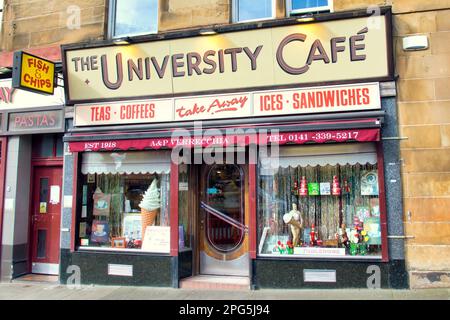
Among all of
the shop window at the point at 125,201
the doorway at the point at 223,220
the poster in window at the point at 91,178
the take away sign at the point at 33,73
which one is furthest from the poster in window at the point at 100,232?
the take away sign at the point at 33,73

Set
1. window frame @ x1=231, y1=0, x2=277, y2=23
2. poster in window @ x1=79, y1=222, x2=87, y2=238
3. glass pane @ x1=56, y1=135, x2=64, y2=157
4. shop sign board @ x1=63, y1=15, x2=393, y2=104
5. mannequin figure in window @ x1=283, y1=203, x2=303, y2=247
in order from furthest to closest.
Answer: glass pane @ x1=56, y1=135, x2=64, y2=157 → poster in window @ x1=79, y1=222, x2=87, y2=238 → window frame @ x1=231, y1=0, x2=277, y2=23 → mannequin figure in window @ x1=283, y1=203, x2=303, y2=247 → shop sign board @ x1=63, y1=15, x2=393, y2=104

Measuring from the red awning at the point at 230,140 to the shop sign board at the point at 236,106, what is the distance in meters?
0.49

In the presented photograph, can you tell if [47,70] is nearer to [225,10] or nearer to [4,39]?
[4,39]

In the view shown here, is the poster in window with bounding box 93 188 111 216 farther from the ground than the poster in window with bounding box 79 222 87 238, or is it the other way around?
the poster in window with bounding box 93 188 111 216

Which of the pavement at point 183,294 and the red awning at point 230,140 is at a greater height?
the red awning at point 230,140

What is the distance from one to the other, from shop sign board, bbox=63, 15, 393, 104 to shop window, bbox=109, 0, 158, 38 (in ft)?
2.26

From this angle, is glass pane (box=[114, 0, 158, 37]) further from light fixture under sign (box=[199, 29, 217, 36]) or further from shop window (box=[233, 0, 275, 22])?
shop window (box=[233, 0, 275, 22])

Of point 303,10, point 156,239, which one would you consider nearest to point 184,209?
point 156,239

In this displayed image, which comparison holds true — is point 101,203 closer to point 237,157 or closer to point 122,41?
point 237,157

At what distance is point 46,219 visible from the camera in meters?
9.01

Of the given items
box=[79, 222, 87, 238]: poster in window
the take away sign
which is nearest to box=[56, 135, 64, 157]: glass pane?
the take away sign

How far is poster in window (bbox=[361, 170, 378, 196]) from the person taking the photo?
23.4ft

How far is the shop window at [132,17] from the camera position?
8.59 m

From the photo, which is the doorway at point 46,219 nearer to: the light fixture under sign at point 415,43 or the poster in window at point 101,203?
the poster in window at point 101,203
